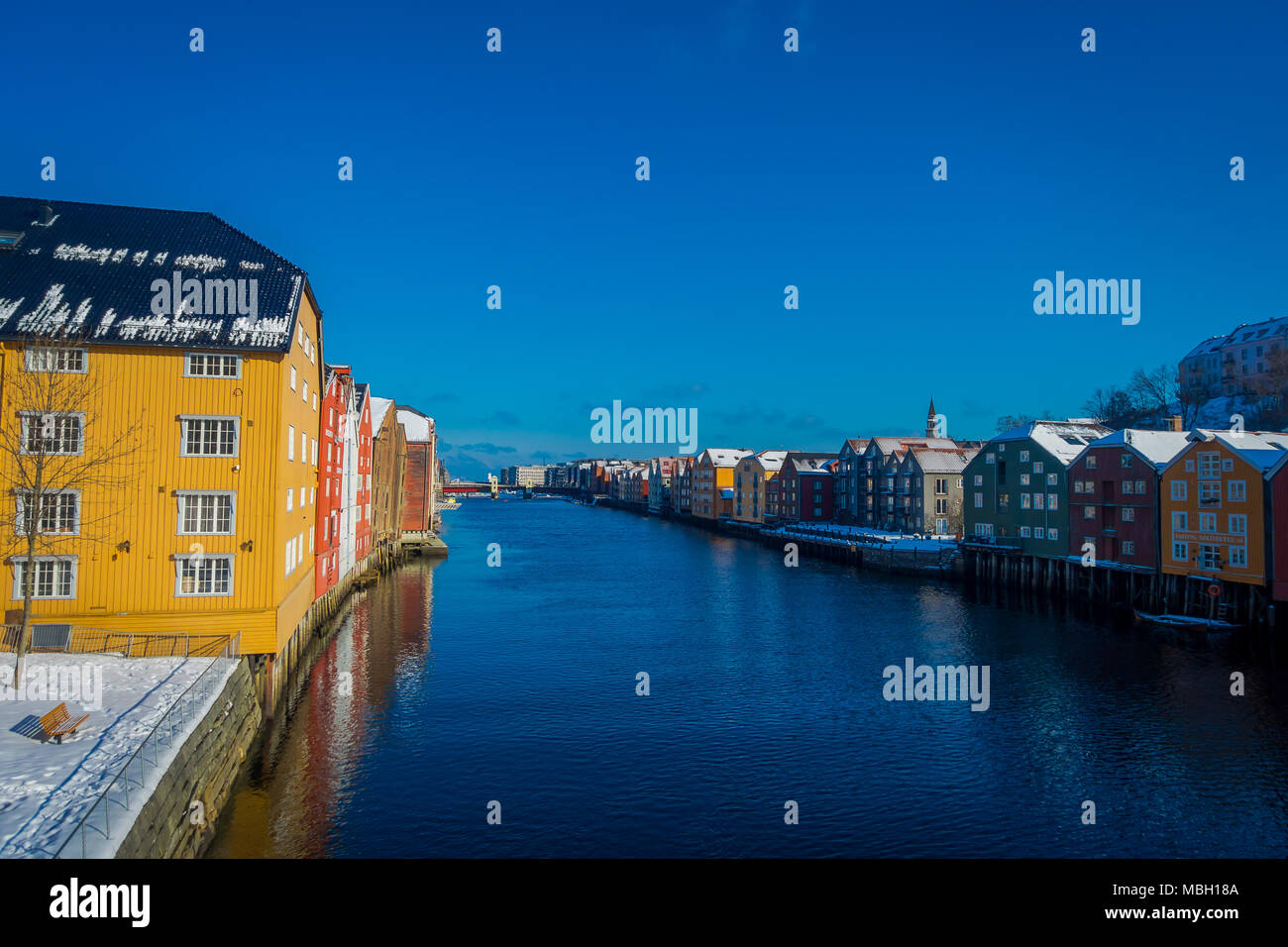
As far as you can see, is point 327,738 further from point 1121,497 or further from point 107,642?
point 1121,497

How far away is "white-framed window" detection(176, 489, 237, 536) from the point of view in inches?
939

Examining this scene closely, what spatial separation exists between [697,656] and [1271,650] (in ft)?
91.1

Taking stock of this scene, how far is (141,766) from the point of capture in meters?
14.6

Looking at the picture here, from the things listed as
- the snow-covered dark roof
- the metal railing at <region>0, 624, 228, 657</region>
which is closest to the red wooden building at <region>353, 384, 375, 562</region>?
the snow-covered dark roof

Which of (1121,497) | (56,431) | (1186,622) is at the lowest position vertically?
(1186,622)

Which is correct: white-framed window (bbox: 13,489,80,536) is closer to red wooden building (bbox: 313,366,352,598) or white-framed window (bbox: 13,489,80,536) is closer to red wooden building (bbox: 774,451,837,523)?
red wooden building (bbox: 313,366,352,598)

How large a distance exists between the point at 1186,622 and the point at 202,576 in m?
48.4

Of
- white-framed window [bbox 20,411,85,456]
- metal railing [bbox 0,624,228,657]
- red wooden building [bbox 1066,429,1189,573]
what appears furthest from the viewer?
red wooden building [bbox 1066,429,1189,573]

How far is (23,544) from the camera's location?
23.1m

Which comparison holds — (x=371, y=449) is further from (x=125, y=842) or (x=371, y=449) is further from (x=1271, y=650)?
(x=1271, y=650)

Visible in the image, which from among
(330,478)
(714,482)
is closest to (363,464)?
(330,478)

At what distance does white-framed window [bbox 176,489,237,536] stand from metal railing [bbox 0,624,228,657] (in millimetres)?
3238
